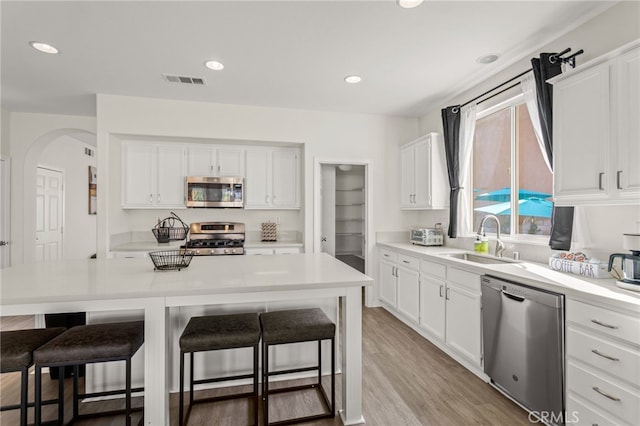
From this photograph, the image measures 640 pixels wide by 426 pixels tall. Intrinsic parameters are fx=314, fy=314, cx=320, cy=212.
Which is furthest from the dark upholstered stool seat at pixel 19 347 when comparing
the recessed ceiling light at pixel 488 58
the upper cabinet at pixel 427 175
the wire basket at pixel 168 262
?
the recessed ceiling light at pixel 488 58

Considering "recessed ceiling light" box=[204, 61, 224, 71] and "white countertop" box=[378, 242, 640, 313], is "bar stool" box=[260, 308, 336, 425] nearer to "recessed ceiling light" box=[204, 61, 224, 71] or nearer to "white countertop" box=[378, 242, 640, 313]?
"white countertop" box=[378, 242, 640, 313]

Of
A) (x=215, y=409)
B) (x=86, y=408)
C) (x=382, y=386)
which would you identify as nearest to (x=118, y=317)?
(x=86, y=408)

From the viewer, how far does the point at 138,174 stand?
4125 millimetres

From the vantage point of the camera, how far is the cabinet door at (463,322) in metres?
2.51

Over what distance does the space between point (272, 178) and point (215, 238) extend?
115 centimetres

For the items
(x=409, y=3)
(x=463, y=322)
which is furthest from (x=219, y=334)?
(x=409, y=3)

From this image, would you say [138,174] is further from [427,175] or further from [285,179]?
[427,175]

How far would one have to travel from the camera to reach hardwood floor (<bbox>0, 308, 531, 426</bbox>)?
6.59ft

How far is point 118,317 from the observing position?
213 centimetres

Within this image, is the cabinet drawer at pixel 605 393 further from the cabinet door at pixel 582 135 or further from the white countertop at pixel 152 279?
the white countertop at pixel 152 279

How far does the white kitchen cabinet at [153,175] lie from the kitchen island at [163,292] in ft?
6.63

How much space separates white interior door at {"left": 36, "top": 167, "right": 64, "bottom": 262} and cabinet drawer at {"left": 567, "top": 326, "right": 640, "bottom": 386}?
671 cm

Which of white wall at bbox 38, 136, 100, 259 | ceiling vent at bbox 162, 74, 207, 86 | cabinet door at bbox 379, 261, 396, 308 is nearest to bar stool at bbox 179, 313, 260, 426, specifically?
cabinet door at bbox 379, 261, 396, 308

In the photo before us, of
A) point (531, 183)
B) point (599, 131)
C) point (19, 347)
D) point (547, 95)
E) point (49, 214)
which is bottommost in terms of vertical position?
point (19, 347)
